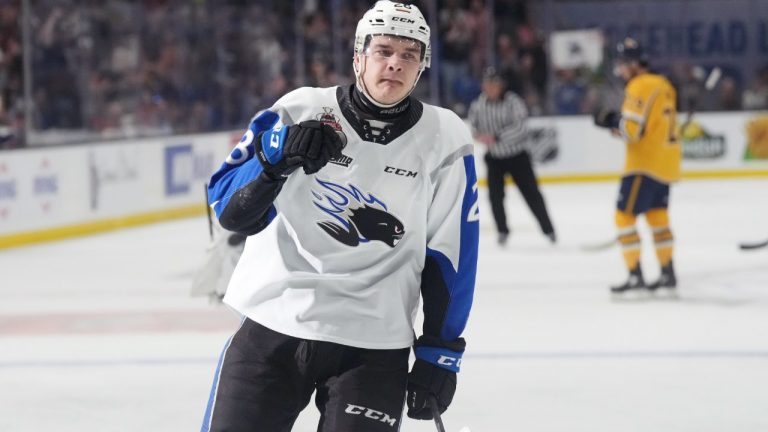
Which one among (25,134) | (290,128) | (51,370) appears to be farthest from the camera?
(25,134)

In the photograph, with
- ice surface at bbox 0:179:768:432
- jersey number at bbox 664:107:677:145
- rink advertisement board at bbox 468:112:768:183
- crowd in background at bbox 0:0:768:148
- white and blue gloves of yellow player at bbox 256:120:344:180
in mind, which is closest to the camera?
white and blue gloves of yellow player at bbox 256:120:344:180

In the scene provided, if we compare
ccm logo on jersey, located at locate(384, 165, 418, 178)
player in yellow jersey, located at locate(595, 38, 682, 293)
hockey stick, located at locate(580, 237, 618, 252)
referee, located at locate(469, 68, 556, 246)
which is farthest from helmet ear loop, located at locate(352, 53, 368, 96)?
referee, located at locate(469, 68, 556, 246)

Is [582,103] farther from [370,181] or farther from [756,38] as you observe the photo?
[370,181]

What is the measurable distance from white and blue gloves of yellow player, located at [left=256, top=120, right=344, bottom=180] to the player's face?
172 mm

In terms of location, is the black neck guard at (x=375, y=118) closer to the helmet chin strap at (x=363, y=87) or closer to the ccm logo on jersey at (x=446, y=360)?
the helmet chin strap at (x=363, y=87)

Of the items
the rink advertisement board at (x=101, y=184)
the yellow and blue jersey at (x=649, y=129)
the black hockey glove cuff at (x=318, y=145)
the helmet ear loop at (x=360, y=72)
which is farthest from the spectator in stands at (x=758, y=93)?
the black hockey glove cuff at (x=318, y=145)

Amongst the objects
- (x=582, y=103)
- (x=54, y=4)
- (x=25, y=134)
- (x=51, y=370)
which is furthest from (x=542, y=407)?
(x=582, y=103)

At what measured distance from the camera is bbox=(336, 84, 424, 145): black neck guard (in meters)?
2.43

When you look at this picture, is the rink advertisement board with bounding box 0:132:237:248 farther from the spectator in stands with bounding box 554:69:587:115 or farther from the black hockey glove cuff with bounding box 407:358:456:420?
the black hockey glove cuff with bounding box 407:358:456:420

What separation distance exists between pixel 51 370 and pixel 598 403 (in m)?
2.18

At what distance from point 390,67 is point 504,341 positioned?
354 cm

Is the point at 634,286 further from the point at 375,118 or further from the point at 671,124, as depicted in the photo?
the point at 375,118

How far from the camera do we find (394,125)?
2455 millimetres

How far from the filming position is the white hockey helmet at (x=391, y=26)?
241 cm
